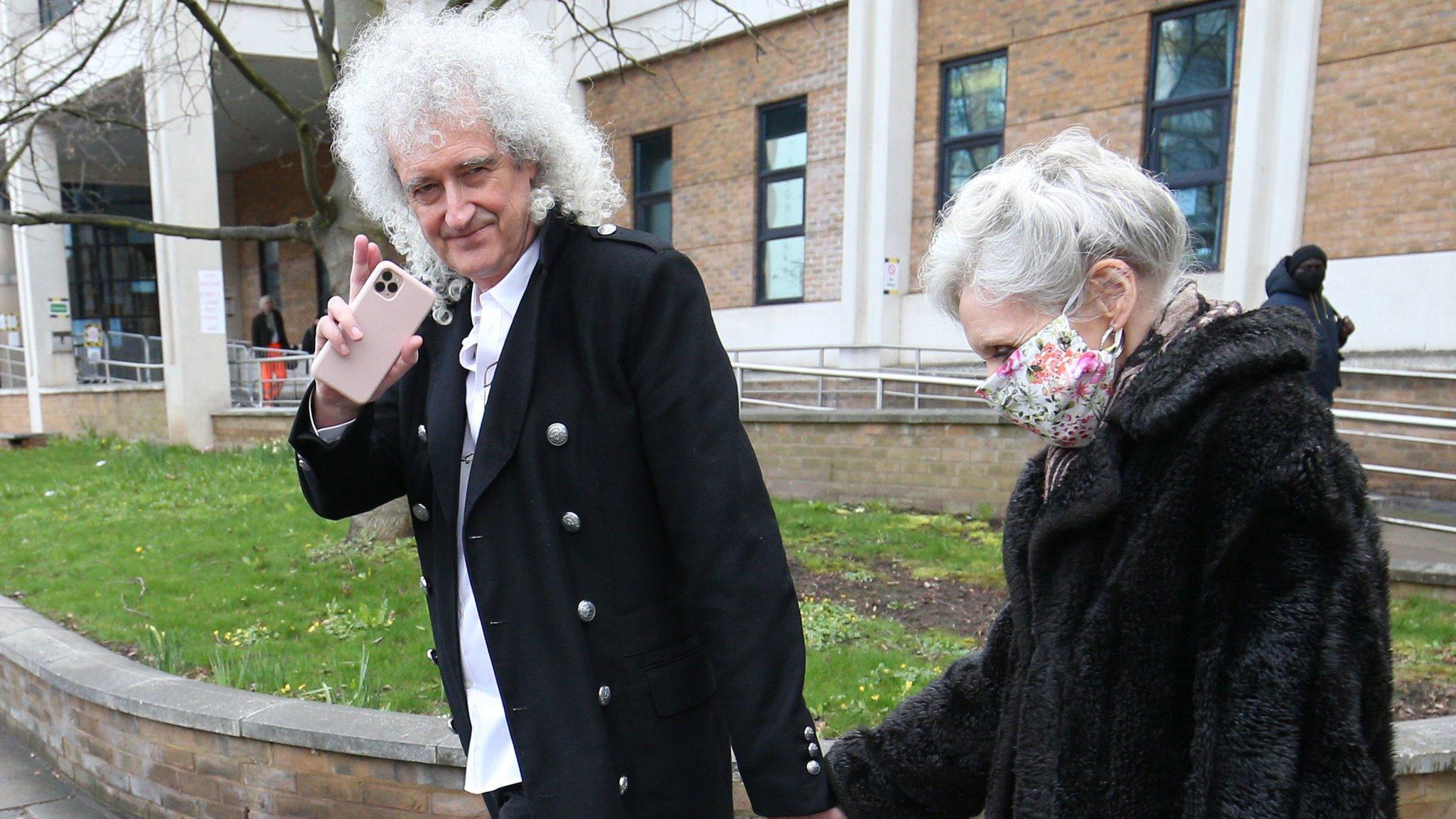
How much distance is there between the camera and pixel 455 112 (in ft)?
5.09

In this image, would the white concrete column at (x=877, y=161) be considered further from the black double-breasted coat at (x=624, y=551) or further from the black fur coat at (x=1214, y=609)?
the black fur coat at (x=1214, y=609)

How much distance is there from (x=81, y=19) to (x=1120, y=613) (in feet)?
51.4

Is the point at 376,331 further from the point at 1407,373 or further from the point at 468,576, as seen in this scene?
the point at 1407,373

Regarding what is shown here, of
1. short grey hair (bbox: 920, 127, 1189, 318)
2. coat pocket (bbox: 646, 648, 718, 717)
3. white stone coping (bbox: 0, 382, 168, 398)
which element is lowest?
white stone coping (bbox: 0, 382, 168, 398)

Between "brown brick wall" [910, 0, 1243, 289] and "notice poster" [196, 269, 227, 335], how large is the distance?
8.77m

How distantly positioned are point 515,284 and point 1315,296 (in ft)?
19.7

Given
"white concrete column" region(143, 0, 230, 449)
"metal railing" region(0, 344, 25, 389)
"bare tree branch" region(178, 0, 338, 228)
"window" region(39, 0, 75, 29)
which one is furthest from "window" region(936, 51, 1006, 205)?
"metal railing" region(0, 344, 25, 389)

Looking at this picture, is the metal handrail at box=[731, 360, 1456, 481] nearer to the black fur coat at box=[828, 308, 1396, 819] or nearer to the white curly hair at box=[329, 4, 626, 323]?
the white curly hair at box=[329, 4, 626, 323]

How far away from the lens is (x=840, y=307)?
37.6ft

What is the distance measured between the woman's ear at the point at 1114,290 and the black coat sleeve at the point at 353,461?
4.08ft

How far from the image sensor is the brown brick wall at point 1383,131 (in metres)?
7.85

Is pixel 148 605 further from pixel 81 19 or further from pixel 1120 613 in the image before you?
pixel 81 19

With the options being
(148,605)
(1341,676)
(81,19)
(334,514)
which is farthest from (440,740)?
(81,19)

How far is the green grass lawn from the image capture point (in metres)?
3.67
